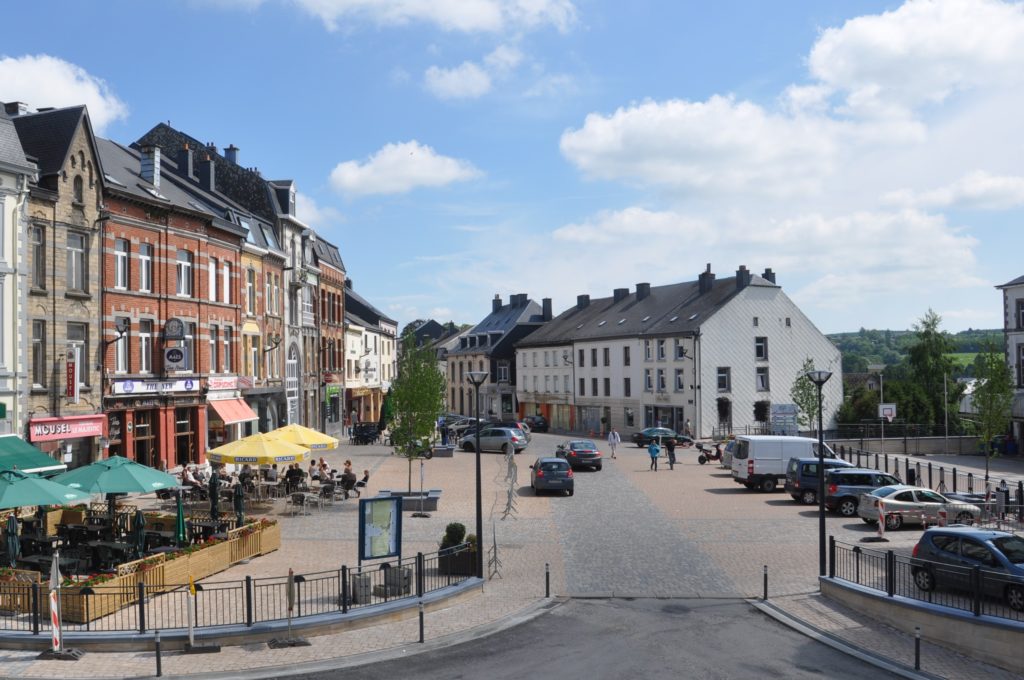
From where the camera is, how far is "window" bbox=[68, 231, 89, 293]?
96.4 feet

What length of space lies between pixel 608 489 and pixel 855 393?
36574 mm

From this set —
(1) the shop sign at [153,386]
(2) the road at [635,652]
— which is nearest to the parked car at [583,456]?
(1) the shop sign at [153,386]

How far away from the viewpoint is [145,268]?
33531mm

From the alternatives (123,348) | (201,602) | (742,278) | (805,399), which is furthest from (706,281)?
(201,602)

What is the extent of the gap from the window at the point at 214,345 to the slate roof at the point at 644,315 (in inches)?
1318

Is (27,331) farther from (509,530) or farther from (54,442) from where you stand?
(509,530)

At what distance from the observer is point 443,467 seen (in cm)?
4053

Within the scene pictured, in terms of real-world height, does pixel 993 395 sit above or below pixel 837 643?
above

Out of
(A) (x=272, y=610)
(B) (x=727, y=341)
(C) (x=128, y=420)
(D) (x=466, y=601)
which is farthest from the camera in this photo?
(B) (x=727, y=341)

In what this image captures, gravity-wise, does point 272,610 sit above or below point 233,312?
below

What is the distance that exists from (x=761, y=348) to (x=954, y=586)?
48.4 m

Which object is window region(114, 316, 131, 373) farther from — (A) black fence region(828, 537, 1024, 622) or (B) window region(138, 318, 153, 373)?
(A) black fence region(828, 537, 1024, 622)

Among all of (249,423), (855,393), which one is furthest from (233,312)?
(855,393)

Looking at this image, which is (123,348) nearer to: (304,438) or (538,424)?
(304,438)
